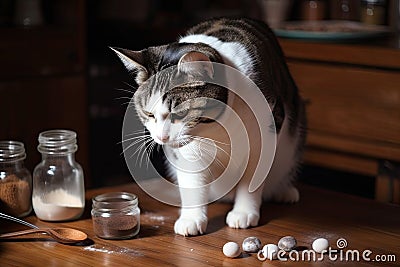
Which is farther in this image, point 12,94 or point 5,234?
point 12,94

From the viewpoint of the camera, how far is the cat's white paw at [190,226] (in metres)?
1.33

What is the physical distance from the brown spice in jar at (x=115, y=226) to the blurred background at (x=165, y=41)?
0.87m

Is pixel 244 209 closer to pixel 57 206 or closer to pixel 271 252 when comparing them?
pixel 271 252

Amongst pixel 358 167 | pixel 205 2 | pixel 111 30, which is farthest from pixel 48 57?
pixel 358 167

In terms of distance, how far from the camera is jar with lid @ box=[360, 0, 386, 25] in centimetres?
262

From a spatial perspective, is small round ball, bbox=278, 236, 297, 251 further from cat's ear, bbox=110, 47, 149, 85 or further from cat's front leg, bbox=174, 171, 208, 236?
cat's ear, bbox=110, 47, 149, 85

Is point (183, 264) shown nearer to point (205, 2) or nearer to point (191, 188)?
point (191, 188)

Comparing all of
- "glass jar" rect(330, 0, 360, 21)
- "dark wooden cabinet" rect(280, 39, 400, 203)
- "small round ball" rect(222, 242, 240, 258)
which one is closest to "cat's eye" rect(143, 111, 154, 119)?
"small round ball" rect(222, 242, 240, 258)

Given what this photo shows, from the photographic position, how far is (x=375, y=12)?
2.62m

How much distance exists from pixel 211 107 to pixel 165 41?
1.42 meters

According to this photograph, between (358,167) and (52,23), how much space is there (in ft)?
3.84

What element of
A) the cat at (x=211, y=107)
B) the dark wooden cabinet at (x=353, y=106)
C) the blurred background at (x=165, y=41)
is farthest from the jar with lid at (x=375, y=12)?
the cat at (x=211, y=107)

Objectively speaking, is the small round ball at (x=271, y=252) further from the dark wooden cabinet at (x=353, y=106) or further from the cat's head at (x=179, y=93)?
the dark wooden cabinet at (x=353, y=106)

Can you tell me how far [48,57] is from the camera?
251 cm
